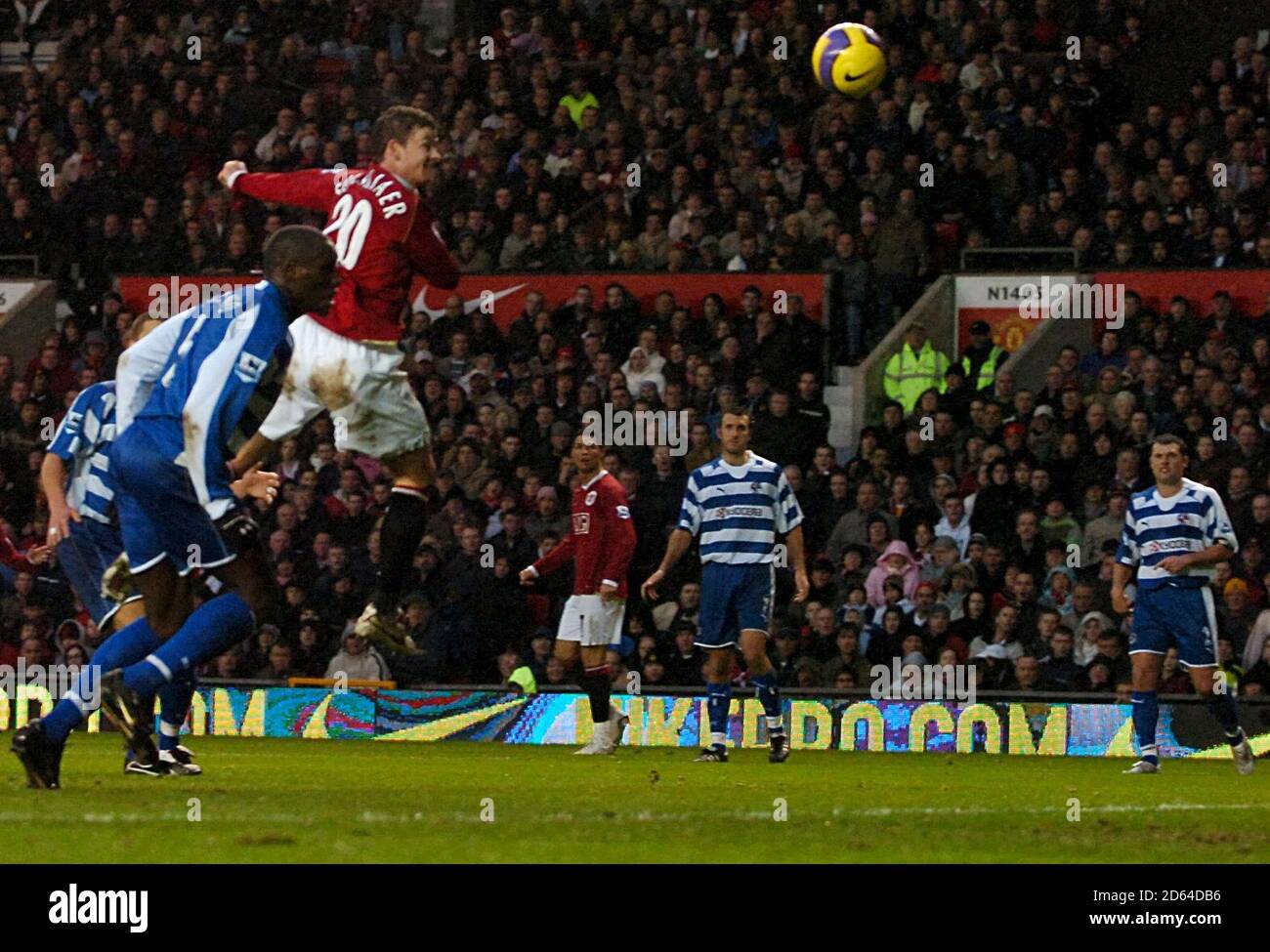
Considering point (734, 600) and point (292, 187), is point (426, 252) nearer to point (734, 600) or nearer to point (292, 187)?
point (292, 187)

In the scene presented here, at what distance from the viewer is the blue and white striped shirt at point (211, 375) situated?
30.5 ft

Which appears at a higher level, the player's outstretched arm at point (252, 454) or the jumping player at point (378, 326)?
the jumping player at point (378, 326)

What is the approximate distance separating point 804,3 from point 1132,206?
4487mm

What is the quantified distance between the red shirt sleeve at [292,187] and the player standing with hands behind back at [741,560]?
14.4 feet

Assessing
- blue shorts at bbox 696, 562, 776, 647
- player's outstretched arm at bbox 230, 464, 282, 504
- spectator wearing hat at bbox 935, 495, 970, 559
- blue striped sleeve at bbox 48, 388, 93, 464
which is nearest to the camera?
player's outstretched arm at bbox 230, 464, 282, 504

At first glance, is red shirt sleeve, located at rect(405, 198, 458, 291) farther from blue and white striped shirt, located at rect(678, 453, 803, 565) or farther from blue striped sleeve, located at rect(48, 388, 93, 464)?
blue and white striped shirt, located at rect(678, 453, 803, 565)

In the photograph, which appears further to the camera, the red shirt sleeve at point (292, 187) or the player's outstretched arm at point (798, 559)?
the player's outstretched arm at point (798, 559)

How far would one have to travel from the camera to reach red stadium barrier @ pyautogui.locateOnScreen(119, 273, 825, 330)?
2088 centimetres

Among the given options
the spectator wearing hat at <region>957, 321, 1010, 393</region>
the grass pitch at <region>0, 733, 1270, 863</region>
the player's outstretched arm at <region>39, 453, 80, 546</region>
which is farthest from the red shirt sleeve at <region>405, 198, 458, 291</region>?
the spectator wearing hat at <region>957, 321, 1010, 393</region>

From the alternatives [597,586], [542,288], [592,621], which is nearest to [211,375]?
Result: [592,621]

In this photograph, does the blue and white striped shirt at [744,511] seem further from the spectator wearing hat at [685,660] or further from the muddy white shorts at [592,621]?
the spectator wearing hat at [685,660]

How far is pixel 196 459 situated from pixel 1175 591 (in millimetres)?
6970

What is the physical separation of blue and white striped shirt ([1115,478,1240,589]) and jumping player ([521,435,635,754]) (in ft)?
10.8

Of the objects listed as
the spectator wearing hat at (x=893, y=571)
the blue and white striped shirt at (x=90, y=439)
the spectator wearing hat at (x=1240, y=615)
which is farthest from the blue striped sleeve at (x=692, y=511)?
the spectator wearing hat at (x=1240, y=615)
